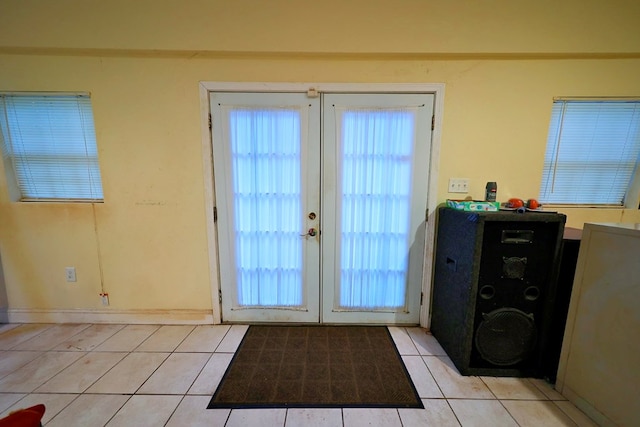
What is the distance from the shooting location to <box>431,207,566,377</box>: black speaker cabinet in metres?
1.45

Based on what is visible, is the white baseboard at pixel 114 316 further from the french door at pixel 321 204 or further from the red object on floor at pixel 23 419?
the red object on floor at pixel 23 419

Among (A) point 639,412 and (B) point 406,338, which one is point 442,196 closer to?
(B) point 406,338

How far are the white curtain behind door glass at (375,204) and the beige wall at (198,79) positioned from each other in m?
0.32

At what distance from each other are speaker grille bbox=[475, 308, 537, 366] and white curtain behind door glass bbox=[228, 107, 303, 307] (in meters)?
1.40

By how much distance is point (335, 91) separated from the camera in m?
1.83

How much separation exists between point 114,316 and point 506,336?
3185 millimetres

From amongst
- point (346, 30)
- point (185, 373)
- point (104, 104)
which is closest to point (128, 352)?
point (185, 373)

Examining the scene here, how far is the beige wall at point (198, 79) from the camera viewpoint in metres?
1.71

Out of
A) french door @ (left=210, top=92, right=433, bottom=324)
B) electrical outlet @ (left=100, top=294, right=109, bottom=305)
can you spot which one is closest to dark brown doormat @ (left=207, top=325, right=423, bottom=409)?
french door @ (left=210, top=92, right=433, bottom=324)

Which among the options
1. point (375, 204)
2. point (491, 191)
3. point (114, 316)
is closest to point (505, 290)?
point (491, 191)

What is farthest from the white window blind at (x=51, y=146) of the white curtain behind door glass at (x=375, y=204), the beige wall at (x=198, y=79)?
the white curtain behind door glass at (x=375, y=204)

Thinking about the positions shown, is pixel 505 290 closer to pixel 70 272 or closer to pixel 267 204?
pixel 267 204

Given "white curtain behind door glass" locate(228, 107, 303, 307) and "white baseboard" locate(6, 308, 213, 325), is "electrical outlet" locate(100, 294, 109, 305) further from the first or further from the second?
"white curtain behind door glass" locate(228, 107, 303, 307)

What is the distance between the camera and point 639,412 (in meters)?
1.08
